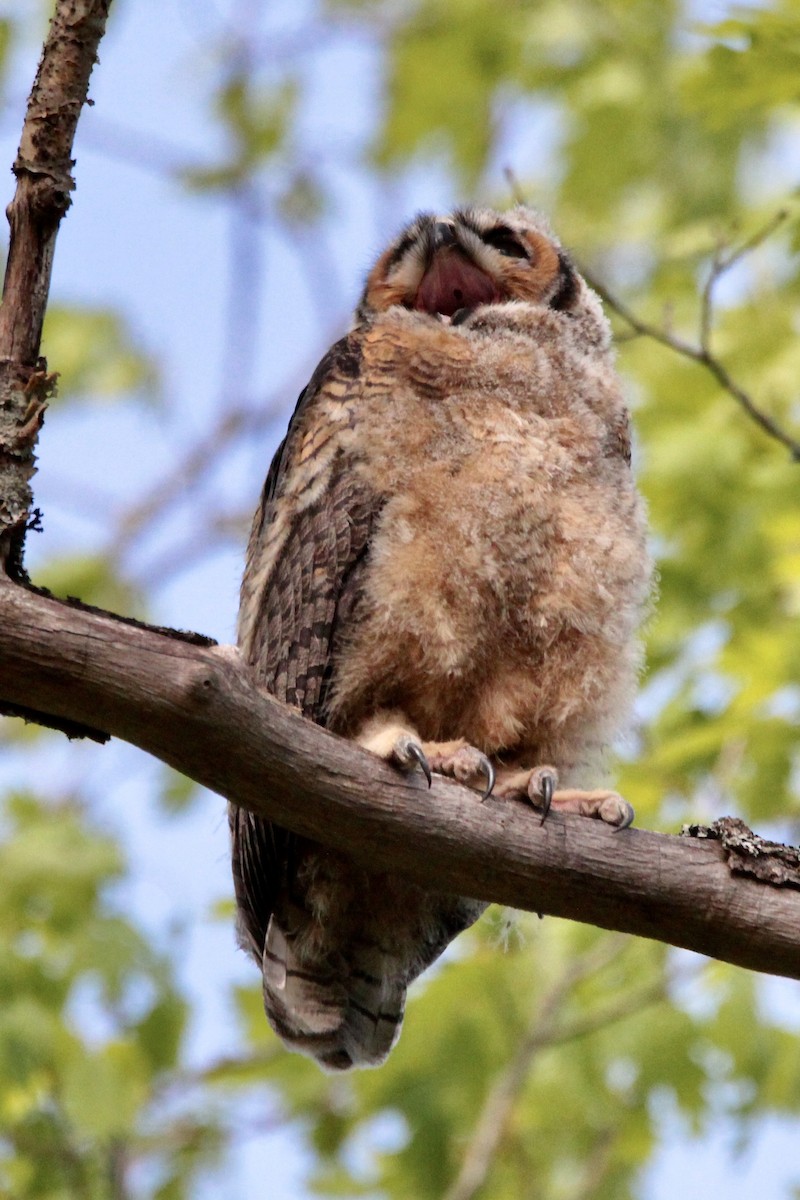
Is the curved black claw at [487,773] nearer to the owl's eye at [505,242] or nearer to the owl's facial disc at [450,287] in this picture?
the owl's facial disc at [450,287]

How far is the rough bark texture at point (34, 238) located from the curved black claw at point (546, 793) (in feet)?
3.70

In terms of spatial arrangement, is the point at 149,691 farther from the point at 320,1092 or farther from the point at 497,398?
the point at 320,1092

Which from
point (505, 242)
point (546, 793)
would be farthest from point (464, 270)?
point (546, 793)

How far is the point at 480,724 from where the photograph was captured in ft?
11.1

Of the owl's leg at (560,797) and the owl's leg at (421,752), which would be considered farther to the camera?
the owl's leg at (560,797)

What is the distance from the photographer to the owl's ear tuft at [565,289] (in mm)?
4090

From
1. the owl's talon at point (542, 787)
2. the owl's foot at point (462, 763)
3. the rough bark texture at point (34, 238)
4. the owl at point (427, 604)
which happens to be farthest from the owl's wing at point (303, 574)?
the rough bark texture at point (34, 238)

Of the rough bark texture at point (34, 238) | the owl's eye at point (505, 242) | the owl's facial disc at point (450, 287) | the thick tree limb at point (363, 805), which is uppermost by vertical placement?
the owl's eye at point (505, 242)

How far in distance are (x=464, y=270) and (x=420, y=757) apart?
1721 millimetres

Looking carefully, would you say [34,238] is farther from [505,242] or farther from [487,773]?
[505,242]

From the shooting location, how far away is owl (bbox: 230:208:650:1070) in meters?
3.27

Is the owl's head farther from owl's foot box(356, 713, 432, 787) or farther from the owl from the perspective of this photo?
owl's foot box(356, 713, 432, 787)

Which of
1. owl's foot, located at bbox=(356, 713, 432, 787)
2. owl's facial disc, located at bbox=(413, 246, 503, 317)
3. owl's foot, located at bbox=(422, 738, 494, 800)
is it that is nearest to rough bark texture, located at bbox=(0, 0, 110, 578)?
owl's foot, located at bbox=(356, 713, 432, 787)

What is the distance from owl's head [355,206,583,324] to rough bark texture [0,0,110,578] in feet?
4.52
